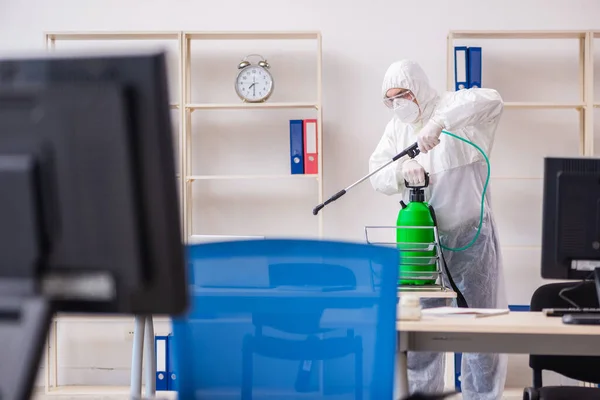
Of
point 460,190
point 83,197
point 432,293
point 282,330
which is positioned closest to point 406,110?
point 460,190

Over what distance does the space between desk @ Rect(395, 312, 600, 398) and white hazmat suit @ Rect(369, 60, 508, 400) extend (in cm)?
111

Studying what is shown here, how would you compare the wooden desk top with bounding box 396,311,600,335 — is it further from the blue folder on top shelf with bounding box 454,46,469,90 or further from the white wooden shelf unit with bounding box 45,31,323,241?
the blue folder on top shelf with bounding box 454,46,469,90

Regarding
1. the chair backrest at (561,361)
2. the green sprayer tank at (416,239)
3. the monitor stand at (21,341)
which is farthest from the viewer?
the green sprayer tank at (416,239)

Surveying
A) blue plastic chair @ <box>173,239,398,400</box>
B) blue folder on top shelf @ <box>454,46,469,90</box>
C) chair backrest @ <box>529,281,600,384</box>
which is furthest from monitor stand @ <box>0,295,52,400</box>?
blue folder on top shelf @ <box>454,46,469,90</box>

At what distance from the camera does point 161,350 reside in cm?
368

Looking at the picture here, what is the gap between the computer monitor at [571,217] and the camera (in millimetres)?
1685

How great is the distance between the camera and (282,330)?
1.44 metres

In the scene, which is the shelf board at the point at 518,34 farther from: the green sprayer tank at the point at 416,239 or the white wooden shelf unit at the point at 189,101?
the green sprayer tank at the point at 416,239

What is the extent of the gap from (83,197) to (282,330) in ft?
2.45

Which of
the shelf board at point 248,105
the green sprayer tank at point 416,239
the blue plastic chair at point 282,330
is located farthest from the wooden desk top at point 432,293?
the shelf board at point 248,105

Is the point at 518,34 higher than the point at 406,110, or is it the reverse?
the point at 518,34

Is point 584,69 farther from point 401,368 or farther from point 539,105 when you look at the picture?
point 401,368

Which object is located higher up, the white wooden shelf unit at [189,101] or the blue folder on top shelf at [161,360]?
the white wooden shelf unit at [189,101]

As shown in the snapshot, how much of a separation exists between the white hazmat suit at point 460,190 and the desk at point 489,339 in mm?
1113
